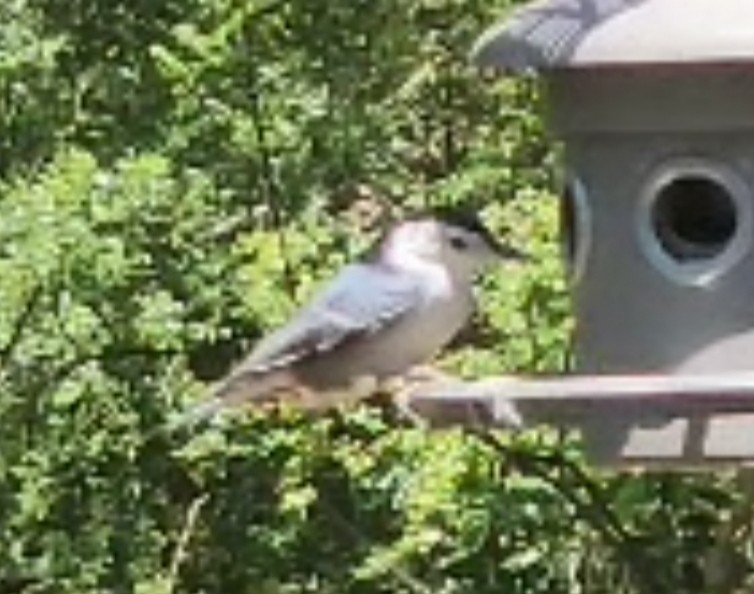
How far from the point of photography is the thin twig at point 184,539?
18.2 ft

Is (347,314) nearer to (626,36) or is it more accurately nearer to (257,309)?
(626,36)

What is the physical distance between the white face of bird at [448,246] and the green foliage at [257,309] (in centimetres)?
49

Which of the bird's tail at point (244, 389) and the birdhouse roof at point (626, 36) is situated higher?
the birdhouse roof at point (626, 36)

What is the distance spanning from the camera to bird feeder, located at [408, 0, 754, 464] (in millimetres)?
3672

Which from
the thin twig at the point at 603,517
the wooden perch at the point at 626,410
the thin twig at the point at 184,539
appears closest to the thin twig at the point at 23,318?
the thin twig at the point at 184,539

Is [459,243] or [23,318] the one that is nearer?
[459,243]

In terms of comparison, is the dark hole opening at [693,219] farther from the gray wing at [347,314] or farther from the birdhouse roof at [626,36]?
the gray wing at [347,314]

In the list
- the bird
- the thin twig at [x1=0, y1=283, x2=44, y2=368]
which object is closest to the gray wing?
the bird

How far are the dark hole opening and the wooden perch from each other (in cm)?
21

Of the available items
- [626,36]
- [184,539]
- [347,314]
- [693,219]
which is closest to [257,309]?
[184,539]

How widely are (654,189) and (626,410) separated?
19.8 inches

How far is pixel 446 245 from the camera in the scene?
14.0ft

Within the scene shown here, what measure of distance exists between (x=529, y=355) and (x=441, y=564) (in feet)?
1.53

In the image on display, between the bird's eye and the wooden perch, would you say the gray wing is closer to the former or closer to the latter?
the bird's eye
